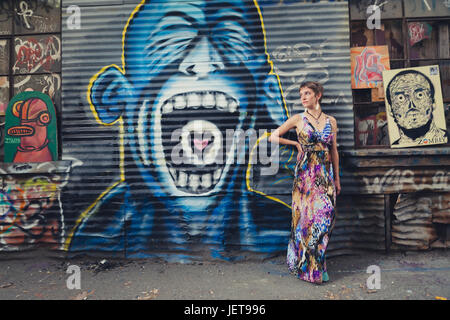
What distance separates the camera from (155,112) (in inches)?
151

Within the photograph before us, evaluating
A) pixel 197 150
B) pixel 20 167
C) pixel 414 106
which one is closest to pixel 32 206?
pixel 20 167

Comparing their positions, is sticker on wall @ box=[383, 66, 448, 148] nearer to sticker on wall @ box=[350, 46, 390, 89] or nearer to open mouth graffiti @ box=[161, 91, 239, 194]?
sticker on wall @ box=[350, 46, 390, 89]

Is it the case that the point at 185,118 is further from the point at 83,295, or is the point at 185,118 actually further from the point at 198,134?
the point at 83,295

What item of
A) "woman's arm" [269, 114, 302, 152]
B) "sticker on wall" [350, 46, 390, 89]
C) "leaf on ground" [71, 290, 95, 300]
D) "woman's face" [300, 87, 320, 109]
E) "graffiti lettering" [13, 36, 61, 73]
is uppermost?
"graffiti lettering" [13, 36, 61, 73]

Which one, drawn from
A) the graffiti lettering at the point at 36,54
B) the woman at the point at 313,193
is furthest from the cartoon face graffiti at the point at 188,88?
the graffiti lettering at the point at 36,54

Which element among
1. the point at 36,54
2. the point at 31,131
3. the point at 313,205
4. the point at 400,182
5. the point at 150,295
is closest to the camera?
the point at 150,295

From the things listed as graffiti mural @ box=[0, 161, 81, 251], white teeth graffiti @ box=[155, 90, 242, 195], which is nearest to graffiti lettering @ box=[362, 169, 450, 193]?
white teeth graffiti @ box=[155, 90, 242, 195]

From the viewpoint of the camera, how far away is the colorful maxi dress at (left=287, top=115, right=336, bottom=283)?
308 cm

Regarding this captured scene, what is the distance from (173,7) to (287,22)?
5.33ft

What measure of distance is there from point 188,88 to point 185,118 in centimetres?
42

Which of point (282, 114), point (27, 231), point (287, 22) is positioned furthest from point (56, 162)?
point (287, 22)

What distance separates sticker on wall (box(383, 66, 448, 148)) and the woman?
1.28 metres

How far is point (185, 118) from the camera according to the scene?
3.85m

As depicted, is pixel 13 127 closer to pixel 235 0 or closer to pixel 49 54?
pixel 49 54
